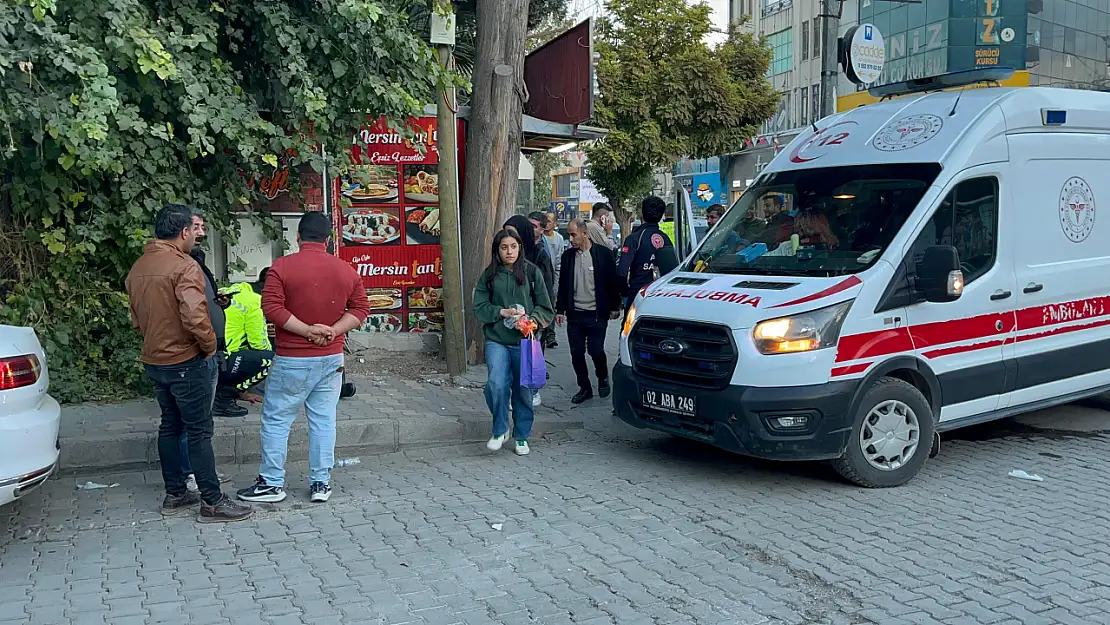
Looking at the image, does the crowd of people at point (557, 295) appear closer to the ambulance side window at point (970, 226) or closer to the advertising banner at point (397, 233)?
the advertising banner at point (397, 233)

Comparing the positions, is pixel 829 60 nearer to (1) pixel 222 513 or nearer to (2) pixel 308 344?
(2) pixel 308 344

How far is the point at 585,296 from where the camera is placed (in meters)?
8.73

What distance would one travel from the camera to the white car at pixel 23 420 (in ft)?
15.7

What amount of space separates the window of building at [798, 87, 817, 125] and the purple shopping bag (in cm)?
3801

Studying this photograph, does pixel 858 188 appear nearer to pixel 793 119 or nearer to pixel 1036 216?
pixel 1036 216

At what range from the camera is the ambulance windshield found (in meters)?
6.25

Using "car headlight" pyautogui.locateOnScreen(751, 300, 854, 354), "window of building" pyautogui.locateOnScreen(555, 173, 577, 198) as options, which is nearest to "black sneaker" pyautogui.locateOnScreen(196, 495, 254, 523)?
"car headlight" pyautogui.locateOnScreen(751, 300, 854, 354)

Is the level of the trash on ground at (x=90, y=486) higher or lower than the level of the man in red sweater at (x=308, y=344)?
lower

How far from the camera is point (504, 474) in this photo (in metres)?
6.70

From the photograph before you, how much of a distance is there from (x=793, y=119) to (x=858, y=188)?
3875 centimetres

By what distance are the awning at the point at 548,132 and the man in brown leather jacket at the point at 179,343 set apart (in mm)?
5240

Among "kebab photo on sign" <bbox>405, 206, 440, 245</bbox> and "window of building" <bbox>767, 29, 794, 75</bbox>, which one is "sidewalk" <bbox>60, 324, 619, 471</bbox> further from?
"window of building" <bbox>767, 29, 794, 75</bbox>

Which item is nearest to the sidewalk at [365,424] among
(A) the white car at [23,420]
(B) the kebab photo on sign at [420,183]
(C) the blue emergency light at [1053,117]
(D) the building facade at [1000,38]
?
(A) the white car at [23,420]

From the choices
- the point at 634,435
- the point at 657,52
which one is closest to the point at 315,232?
the point at 634,435
